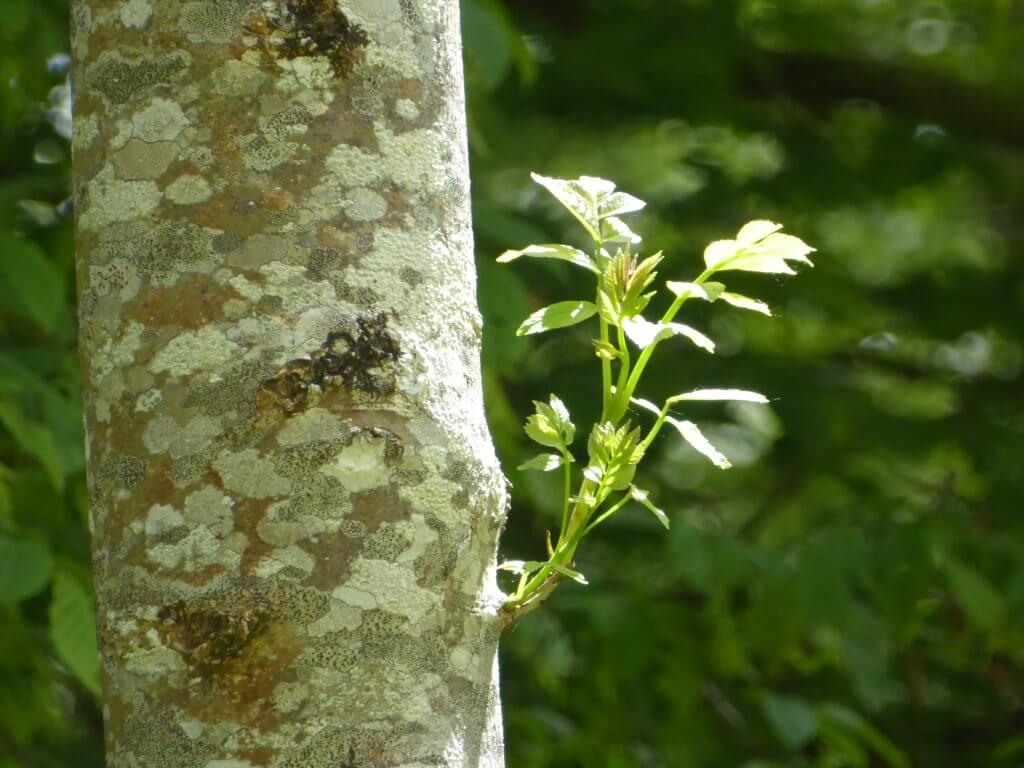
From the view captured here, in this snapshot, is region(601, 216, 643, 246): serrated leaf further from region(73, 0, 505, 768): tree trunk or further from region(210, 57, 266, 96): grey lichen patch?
region(210, 57, 266, 96): grey lichen patch

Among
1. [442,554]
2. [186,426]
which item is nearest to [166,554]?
[186,426]

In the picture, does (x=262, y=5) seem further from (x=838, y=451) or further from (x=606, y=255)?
(x=838, y=451)

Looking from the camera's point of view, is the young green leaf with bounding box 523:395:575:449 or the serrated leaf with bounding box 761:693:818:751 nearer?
the young green leaf with bounding box 523:395:575:449

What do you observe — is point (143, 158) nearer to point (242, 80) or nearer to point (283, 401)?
point (242, 80)

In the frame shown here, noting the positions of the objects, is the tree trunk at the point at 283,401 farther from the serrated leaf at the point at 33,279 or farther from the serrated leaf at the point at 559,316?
the serrated leaf at the point at 33,279

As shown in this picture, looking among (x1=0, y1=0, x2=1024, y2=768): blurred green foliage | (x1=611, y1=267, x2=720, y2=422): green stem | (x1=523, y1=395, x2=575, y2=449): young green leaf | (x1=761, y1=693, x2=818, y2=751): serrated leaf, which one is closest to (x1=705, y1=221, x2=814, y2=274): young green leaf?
(x1=611, y1=267, x2=720, y2=422): green stem

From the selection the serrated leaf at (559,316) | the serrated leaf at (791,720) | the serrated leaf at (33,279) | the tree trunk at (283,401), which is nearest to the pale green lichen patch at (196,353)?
the tree trunk at (283,401)
